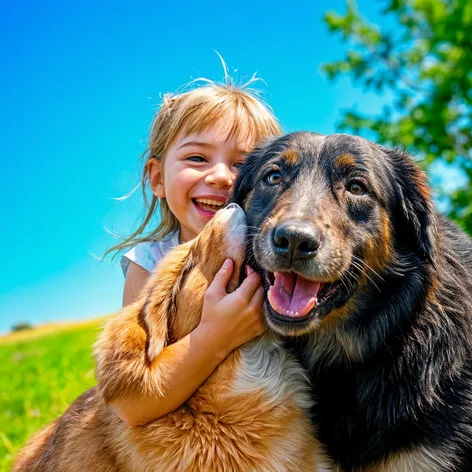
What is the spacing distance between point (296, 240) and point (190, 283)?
582mm

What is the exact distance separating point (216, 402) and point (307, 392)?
50 centimetres

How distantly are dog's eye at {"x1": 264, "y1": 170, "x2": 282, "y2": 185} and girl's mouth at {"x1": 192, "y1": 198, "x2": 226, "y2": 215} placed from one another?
1.33 metres

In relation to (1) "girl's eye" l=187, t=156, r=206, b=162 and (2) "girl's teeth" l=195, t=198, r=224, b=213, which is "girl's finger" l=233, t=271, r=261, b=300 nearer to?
(2) "girl's teeth" l=195, t=198, r=224, b=213

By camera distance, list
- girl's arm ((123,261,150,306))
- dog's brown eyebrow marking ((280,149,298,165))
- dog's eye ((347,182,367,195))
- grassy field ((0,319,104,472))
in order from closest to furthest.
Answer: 1. dog's eye ((347,182,367,195))
2. dog's brown eyebrow marking ((280,149,298,165))
3. girl's arm ((123,261,150,306))
4. grassy field ((0,319,104,472))

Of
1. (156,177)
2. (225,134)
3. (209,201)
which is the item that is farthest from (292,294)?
(156,177)

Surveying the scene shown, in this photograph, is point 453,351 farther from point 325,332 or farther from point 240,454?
point 240,454

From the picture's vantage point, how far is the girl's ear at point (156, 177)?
4.97 meters

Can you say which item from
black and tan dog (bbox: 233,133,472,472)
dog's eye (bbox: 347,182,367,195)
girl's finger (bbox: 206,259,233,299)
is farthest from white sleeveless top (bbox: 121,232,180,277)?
dog's eye (bbox: 347,182,367,195)

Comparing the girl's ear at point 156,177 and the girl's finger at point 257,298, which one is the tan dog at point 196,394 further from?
the girl's ear at point 156,177

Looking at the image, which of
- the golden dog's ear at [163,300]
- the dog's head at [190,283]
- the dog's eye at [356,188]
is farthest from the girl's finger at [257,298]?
the dog's eye at [356,188]

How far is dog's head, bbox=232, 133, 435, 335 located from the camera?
2527mm

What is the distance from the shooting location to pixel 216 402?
2.50 metres

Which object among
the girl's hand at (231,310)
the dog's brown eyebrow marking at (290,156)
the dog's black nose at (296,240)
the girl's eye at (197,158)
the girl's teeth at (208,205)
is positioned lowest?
the girl's hand at (231,310)

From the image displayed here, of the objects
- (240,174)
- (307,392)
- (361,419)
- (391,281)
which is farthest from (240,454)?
(240,174)
